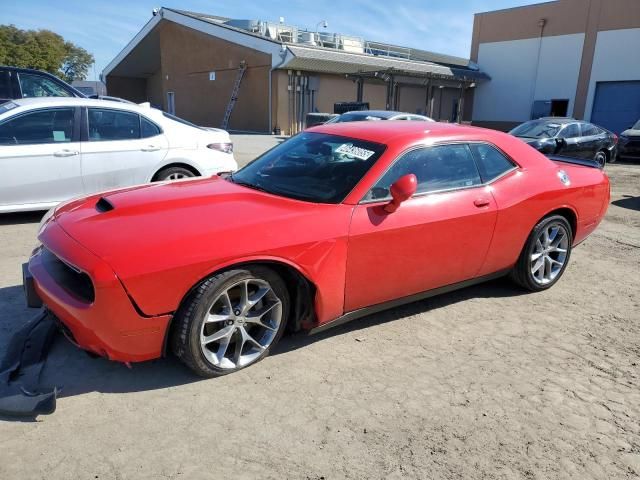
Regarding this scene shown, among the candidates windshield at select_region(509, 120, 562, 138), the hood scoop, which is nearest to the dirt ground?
the hood scoop

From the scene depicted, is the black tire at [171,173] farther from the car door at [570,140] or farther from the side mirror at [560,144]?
the car door at [570,140]

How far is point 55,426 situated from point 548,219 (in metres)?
3.96

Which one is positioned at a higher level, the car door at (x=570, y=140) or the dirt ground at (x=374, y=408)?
the car door at (x=570, y=140)

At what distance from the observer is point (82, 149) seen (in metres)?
6.11

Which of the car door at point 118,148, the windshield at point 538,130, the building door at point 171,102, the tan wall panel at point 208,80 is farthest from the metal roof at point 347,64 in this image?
the car door at point 118,148

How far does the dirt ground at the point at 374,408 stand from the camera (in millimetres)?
2348

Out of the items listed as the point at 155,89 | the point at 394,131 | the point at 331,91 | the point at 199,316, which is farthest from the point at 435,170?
the point at 155,89

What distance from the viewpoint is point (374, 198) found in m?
3.33

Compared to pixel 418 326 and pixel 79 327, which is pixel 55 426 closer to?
pixel 79 327

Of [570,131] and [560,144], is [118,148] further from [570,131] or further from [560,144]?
[570,131]

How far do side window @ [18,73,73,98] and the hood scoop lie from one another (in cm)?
756

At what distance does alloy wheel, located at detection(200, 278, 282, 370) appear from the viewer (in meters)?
2.91

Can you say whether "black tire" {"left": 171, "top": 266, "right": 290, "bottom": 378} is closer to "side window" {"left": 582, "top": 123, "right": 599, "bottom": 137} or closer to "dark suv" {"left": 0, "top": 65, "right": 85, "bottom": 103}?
"dark suv" {"left": 0, "top": 65, "right": 85, "bottom": 103}

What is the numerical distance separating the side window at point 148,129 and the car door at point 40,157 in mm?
788
